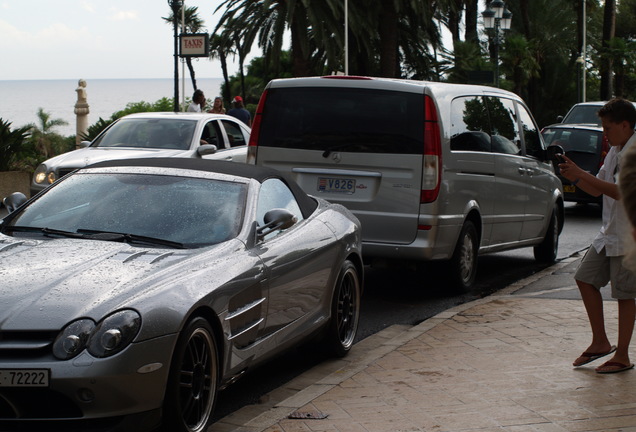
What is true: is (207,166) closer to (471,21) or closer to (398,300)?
(398,300)

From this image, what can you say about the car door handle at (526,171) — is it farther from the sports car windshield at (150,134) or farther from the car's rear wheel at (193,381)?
the car's rear wheel at (193,381)

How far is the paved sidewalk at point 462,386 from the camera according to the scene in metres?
5.49

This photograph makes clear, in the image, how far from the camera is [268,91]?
32.5ft

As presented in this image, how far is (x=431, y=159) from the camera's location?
30.5 feet

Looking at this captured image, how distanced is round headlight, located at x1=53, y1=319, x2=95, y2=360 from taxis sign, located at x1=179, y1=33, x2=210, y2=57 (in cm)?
2458

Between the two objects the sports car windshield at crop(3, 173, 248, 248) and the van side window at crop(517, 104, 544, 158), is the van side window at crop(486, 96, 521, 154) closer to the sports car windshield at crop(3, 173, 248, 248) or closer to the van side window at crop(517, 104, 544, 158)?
the van side window at crop(517, 104, 544, 158)

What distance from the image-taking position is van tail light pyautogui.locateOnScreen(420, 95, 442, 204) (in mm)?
9297

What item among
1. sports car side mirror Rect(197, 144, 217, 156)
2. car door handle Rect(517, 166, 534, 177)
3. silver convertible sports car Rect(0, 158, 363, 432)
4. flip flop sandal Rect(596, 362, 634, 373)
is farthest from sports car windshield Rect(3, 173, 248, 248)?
sports car side mirror Rect(197, 144, 217, 156)

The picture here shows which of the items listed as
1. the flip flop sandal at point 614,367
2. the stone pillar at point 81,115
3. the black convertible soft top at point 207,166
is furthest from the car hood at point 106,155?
the stone pillar at point 81,115

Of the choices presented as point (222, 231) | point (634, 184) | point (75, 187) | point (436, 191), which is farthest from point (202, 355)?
point (436, 191)

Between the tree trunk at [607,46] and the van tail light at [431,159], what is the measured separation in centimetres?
4650

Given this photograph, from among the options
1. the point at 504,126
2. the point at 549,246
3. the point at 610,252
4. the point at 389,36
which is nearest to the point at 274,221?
the point at 610,252

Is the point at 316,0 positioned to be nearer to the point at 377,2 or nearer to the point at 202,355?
the point at 377,2

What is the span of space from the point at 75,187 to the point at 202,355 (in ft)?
6.21
